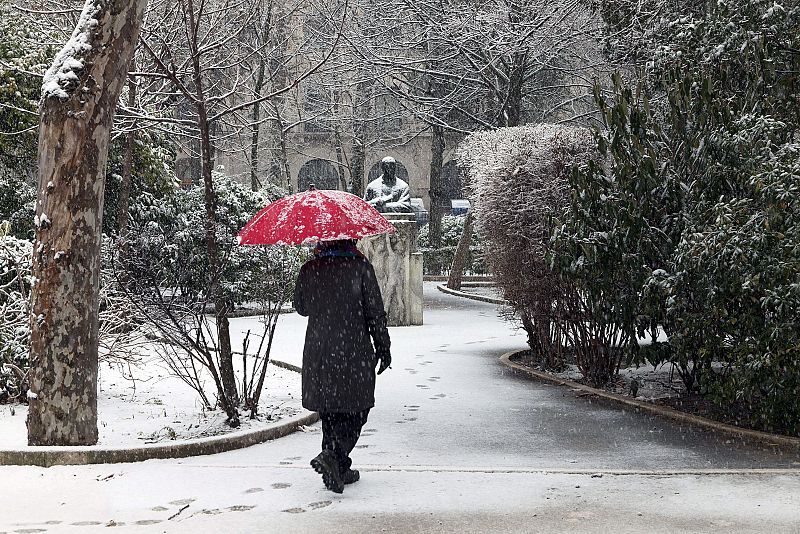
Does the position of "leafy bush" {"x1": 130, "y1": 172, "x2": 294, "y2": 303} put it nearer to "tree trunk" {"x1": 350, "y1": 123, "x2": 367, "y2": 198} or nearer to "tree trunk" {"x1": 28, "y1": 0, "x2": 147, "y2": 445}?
"tree trunk" {"x1": 28, "y1": 0, "x2": 147, "y2": 445}

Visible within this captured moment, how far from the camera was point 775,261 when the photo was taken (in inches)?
292

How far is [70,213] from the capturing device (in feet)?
22.9

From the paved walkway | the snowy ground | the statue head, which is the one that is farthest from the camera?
the statue head

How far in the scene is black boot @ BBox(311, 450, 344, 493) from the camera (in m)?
6.05

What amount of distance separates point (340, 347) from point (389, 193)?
1354 centimetres

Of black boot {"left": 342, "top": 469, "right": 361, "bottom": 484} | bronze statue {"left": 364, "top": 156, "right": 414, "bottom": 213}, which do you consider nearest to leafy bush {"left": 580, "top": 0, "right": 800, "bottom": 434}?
black boot {"left": 342, "top": 469, "right": 361, "bottom": 484}

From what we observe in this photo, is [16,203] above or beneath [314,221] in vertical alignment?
above

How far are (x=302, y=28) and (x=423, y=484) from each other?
29.7 metres

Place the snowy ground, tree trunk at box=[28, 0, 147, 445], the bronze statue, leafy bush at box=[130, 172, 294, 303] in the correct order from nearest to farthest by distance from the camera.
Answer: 1. tree trunk at box=[28, 0, 147, 445]
2. the snowy ground
3. the bronze statue
4. leafy bush at box=[130, 172, 294, 303]

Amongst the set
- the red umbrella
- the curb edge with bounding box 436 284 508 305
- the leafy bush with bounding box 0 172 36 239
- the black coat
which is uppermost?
the leafy bush with bounding box 0 172 36 239

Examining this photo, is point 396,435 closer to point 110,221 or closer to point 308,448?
point 308,448

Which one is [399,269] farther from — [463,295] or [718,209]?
[718,209]

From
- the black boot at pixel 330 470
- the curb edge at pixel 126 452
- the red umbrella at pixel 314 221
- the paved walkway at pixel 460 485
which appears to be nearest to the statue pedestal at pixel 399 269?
the paved walkway at pixel 460 485

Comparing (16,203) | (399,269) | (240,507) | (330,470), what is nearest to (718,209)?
(330,470)
